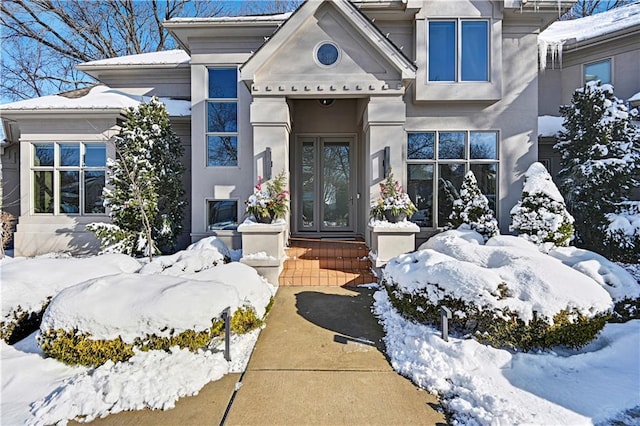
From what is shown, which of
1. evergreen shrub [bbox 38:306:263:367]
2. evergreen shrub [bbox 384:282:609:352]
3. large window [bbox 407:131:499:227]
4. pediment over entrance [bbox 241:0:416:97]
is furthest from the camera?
large window [bbox 407:131:499:227]

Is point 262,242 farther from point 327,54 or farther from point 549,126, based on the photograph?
point 549,126

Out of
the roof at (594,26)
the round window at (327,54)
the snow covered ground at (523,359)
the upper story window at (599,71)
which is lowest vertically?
the snow covered ground at (523,359)

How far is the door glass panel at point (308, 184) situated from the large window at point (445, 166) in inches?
107

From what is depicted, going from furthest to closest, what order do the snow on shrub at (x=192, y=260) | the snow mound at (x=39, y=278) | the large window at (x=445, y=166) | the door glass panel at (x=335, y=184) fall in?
the door glass panel at (x=335, y=184) < the large window at (x=445, y=166) < the snow on shrub at (x=192, y=260) < the snow mound at (x=39, y=278)

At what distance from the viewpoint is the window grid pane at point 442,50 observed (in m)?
8.21

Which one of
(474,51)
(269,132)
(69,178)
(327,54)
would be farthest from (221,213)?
(474,51)

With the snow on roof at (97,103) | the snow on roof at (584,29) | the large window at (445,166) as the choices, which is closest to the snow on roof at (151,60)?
the snow on roof at (97,103)

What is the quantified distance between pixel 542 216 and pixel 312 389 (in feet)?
20.6

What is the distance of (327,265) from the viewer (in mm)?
6918

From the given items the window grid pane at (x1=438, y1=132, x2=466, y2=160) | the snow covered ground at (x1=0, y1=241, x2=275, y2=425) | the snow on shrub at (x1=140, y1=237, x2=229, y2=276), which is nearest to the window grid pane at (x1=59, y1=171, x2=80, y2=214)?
the snow on shrub at (x1=140, y1=237, x2=229, y2=276)

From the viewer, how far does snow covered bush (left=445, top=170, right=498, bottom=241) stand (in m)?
7.43

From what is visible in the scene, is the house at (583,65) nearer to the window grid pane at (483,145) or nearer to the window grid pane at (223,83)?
the window grid pane at (483,145)

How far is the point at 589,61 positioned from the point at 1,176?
735 inches

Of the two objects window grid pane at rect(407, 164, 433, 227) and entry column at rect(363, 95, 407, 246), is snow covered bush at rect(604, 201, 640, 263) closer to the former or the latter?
window grid pane at rect(407, 164, 433, 227)
